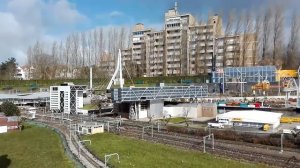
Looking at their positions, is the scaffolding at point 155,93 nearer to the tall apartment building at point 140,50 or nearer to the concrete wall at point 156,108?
the concrete wall at point 156,108

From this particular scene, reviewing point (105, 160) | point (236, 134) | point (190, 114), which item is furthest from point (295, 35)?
point (105, 160)

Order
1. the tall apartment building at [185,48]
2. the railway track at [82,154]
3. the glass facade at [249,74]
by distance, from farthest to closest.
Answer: the tall apartment building at [185,48]
the glass facade at [249,74]
the railway track at [82,154]

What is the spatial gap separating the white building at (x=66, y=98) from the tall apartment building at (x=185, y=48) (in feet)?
144

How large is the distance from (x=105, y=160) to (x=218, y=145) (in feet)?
41.7

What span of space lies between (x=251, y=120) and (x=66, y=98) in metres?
37.7

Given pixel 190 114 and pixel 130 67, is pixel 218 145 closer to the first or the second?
pixel 190 114

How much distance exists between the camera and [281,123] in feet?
171

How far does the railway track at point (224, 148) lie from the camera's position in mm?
29422

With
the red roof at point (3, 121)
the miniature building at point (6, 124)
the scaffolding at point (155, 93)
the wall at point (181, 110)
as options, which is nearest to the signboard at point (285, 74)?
the scaffolding at point (155, 93)

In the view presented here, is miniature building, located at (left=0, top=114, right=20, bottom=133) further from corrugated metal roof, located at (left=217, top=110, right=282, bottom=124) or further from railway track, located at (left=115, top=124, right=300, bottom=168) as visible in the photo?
corrugated metal roof, located at (left=217, top=110, right=282, bottom=124)

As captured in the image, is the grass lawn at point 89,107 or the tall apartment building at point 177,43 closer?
the grass lawn at point 89,107

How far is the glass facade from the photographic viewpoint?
8881 cm

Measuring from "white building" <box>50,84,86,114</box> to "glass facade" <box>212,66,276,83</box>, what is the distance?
39052 mm

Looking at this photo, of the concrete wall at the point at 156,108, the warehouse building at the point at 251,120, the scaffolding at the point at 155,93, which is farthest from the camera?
the concrete wall at the point at 156,108
